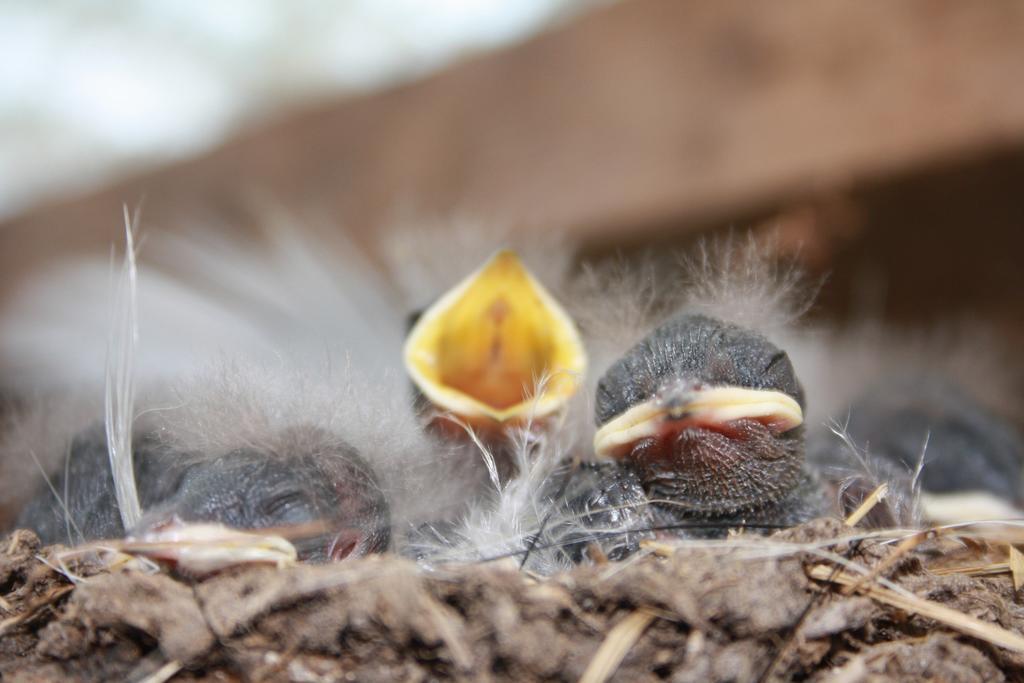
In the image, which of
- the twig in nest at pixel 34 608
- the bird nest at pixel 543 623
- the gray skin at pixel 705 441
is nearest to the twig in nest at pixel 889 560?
the bird nest at pixel 543 623

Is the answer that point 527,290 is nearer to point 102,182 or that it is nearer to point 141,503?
point 141,503

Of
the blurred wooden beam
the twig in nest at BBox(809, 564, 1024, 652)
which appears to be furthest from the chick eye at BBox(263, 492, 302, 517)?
the blurred wooden beam

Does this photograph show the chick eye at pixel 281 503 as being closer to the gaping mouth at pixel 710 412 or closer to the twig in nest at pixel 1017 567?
the gaping mouth at pixel 710 412

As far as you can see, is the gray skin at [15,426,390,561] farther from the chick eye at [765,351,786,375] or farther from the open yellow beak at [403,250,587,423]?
the chick eye at [765,351,786,375]

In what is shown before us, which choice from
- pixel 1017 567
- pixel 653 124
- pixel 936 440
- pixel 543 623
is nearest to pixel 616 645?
pixel 543 623

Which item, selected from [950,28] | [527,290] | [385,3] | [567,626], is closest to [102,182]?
[385,3]

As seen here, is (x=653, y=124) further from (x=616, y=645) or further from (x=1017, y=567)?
(x=616, y=645)
